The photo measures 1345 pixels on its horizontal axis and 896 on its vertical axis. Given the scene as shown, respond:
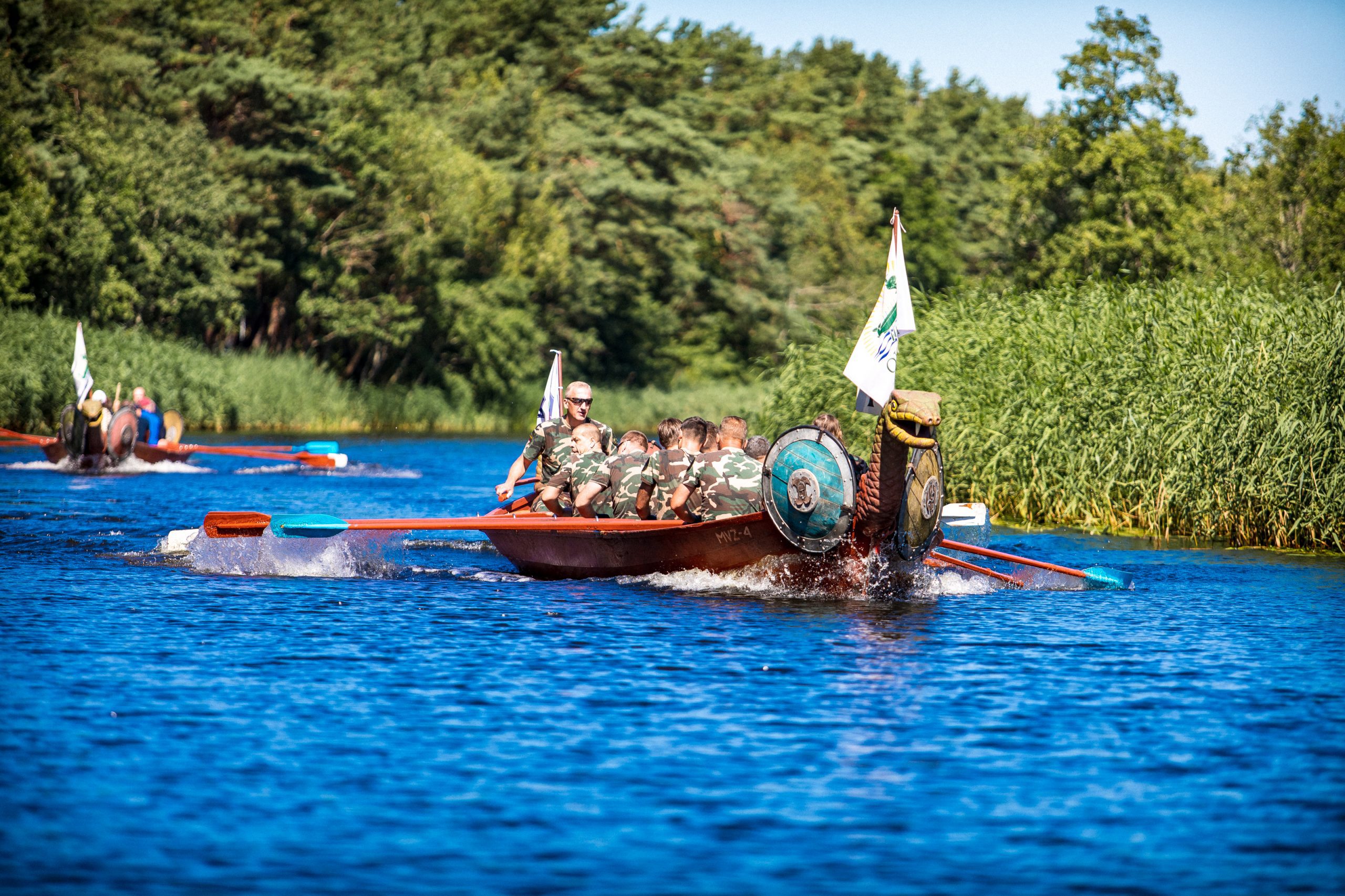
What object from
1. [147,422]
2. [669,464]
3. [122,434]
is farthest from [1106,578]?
[147,422]

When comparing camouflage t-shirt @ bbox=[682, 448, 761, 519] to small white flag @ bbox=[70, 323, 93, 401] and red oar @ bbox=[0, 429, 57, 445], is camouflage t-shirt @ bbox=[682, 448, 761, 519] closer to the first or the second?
small white flag @ bbox=[70, 323, 93, 401]

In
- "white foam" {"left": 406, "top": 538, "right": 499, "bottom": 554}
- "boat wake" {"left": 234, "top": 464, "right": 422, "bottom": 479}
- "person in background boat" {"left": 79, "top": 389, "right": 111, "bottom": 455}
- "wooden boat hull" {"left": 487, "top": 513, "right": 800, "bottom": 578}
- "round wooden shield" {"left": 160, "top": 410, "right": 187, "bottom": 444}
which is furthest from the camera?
"round wooden shield" {"left": 160, "top": 410, "right": 187, "bottom": 444}

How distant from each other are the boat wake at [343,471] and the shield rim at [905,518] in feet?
55.1

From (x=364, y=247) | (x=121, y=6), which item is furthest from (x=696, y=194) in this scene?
(x=121, y=6)

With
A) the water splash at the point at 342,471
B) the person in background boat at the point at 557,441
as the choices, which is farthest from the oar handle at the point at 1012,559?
the water splash at the point at 342,471

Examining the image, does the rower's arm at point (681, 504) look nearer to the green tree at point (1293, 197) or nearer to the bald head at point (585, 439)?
the bald head at point (585, 439)

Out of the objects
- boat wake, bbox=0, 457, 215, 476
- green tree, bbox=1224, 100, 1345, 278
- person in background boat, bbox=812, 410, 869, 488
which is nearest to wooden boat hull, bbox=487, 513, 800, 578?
person in background boat, bbox=812, 410, 869, 488

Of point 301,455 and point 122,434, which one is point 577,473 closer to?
point 301,455

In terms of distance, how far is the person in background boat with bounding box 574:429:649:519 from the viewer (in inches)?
540

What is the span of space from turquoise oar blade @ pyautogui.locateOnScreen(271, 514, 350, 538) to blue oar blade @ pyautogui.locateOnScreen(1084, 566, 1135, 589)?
6469 millimetres

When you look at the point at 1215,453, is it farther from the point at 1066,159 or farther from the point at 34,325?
the point at 1066,159

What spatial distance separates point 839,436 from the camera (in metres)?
12.9

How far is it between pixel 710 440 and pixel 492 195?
4331 cm

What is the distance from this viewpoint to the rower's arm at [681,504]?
13141 millimetres
